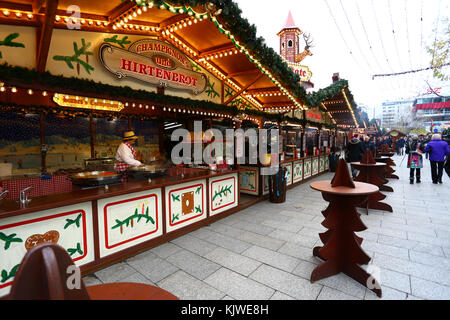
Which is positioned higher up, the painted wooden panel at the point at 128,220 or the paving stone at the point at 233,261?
the painted wooden panel at the point at 128,220

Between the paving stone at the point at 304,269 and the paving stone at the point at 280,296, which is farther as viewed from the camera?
the paving stone at the point at 304,269

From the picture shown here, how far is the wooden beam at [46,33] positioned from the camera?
295 centimetres

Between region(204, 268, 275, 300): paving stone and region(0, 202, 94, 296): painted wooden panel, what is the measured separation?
71.3 inches

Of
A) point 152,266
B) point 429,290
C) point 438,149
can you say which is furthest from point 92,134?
point 438,149

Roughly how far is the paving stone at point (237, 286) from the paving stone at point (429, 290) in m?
1.74


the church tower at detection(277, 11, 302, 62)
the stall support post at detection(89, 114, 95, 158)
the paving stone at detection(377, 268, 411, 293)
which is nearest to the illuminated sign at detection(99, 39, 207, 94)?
the stall support post at detection(89, 114, 95, 158)

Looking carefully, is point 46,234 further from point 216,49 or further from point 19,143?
point 216,49

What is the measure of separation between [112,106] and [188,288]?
5922mm

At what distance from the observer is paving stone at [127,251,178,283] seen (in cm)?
320

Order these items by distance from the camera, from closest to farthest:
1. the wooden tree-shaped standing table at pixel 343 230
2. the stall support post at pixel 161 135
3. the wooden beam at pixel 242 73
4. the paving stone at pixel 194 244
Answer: the wooden tree-shaped standing table at pixel 343 230 → the paving stone at pixel 194 244 → the wooden beam at pixel 242 73 → the stall support post at pixel 161 135

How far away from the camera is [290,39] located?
19062 millimetres

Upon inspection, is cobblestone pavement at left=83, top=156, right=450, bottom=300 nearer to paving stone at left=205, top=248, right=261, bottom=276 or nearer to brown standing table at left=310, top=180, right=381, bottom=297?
paving stone at left=205, top=248, right=261, bottom=276

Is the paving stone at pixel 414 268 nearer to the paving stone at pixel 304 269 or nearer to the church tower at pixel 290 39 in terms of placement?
the paving stone at pixel 304 269

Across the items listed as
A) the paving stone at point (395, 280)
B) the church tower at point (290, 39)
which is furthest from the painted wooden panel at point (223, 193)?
the church tower at point (290, 39)
